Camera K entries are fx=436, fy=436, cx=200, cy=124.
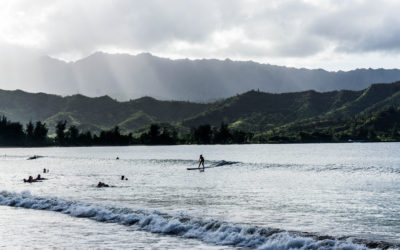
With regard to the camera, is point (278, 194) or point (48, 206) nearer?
point (48, 206)

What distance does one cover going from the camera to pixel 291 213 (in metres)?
42.6

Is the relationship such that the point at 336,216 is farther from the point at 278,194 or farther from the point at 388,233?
the point at 278,194

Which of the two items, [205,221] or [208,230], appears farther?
[205,221]

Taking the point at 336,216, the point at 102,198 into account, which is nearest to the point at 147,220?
the point at 336,216

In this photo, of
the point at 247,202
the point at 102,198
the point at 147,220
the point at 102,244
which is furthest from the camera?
the point at 102,198

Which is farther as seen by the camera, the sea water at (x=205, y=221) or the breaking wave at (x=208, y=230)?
the sea water at (x=205, y=221)

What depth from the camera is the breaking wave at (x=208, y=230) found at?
2747cm

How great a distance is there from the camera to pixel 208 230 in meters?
32.7

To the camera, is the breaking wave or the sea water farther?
the sea water

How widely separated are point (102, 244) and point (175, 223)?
23.6ft

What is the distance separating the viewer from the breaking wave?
2747 centimetres

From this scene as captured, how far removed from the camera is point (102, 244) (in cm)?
2856

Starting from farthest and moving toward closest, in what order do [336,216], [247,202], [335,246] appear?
[247,202], [336,216], [335,246]

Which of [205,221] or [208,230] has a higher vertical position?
[205,221]
